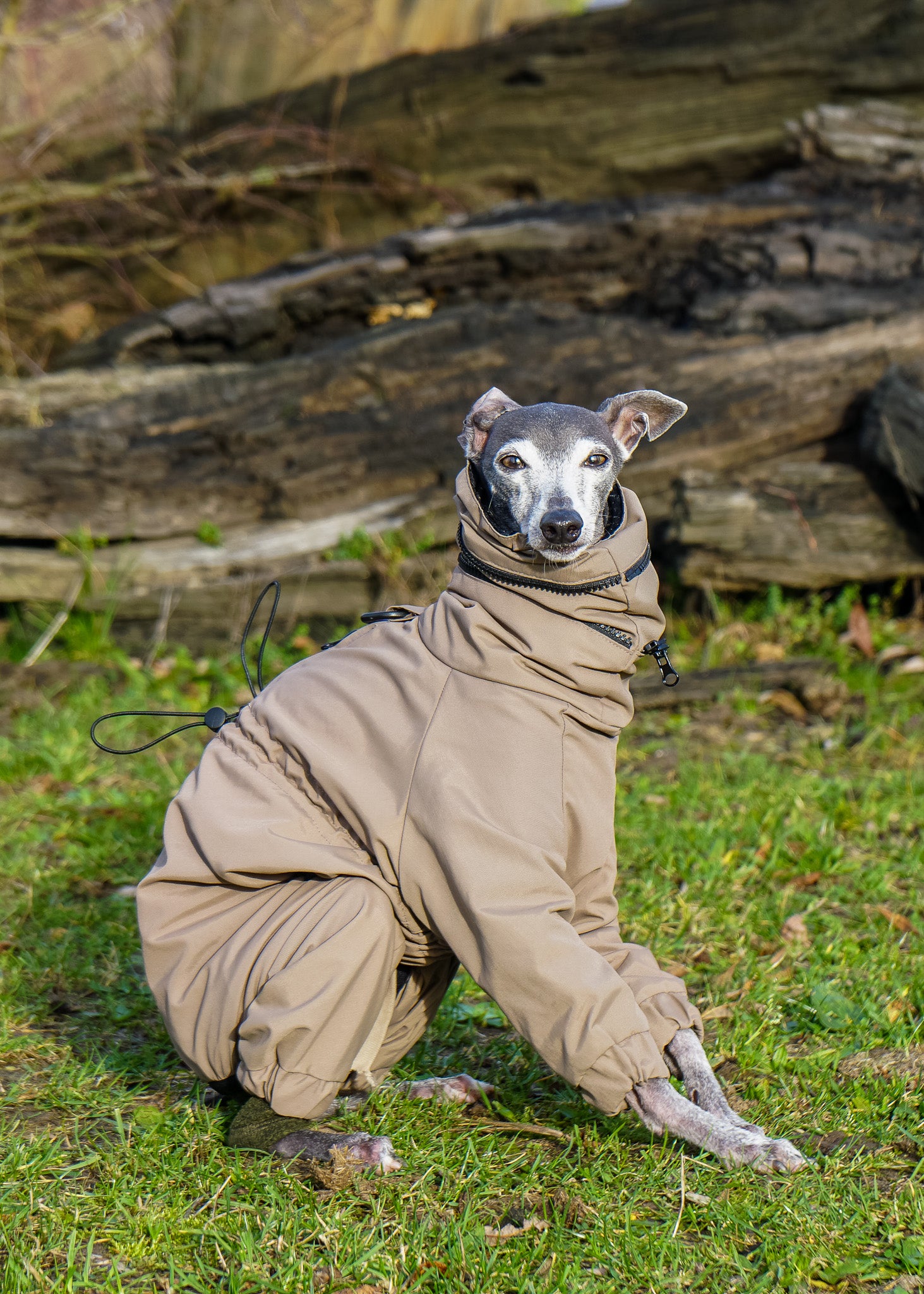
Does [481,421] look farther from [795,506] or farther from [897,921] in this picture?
[795,506]

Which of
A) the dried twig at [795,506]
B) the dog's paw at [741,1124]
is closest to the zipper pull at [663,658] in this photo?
the dog's paw at [741,1124]

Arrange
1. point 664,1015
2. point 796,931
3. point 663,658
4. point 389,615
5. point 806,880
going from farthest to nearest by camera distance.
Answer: point 806,880, point 796,931, point 389,615, point 663,658, point 664,1015

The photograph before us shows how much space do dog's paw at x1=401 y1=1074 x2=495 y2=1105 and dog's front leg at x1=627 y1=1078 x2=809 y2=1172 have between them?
1.87 feet

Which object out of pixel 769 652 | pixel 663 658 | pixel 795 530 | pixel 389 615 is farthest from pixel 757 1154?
pixel 795 530

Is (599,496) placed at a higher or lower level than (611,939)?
higher

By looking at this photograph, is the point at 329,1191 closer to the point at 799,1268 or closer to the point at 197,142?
the point at 799,1268

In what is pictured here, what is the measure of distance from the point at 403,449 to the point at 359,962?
447cm

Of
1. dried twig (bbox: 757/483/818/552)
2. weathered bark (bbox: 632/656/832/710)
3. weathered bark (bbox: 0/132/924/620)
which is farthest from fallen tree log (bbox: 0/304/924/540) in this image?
weathered bark (bbox: 632/656/832/710)

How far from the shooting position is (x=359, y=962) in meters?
2.24

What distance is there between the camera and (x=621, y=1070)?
2.19 m

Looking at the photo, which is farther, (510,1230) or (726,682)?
(726,682)

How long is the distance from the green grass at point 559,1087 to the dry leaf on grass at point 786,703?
0.14m

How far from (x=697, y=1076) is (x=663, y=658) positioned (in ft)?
3.20

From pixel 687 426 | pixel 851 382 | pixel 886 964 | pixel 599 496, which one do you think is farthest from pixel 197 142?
pixel 886 964
